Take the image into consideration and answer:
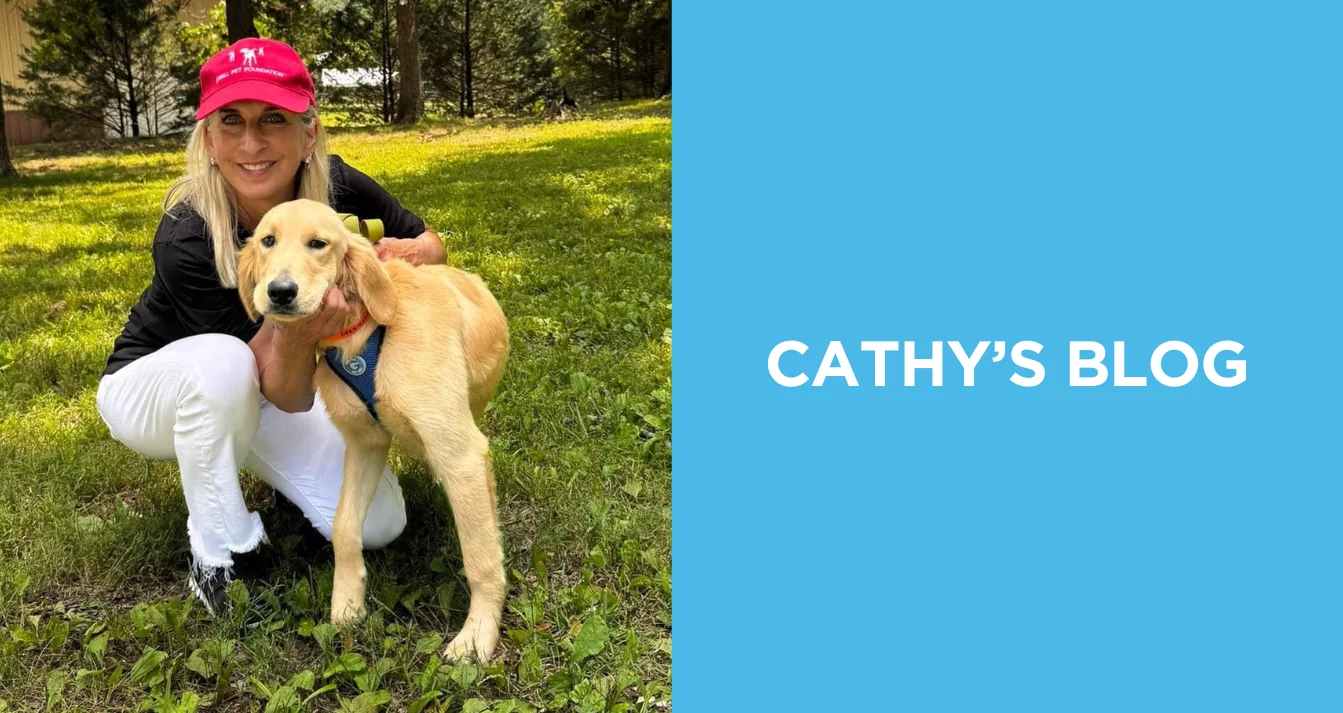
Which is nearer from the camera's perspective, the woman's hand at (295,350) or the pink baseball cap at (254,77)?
the woman's hand at (295,350)

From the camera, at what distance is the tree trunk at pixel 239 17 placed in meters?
15.7

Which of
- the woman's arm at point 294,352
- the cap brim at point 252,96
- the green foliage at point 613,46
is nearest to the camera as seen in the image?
the woman's arm at point 294,352

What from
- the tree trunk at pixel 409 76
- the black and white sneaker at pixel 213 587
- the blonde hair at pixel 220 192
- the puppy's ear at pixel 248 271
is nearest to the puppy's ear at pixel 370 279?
the puppy's ear at pixel 248 271

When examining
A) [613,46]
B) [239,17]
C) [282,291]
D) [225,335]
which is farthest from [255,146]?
[613,46]

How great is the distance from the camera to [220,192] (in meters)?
3.15

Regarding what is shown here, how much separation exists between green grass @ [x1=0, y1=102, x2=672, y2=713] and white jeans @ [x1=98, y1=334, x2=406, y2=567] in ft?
0.59

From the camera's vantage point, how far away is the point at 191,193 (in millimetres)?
3248

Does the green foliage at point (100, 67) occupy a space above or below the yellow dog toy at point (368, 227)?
above

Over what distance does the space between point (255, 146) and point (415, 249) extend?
2.06 feet

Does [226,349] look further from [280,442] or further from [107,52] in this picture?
[107,52]

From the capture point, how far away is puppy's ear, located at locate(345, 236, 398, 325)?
9.21 feet

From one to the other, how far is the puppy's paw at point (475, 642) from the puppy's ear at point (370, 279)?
3.06ft

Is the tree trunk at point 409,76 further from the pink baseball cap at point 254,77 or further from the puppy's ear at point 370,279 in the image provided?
the puppy's ear at point 370,279

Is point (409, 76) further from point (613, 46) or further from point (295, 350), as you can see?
point (295, 350)
